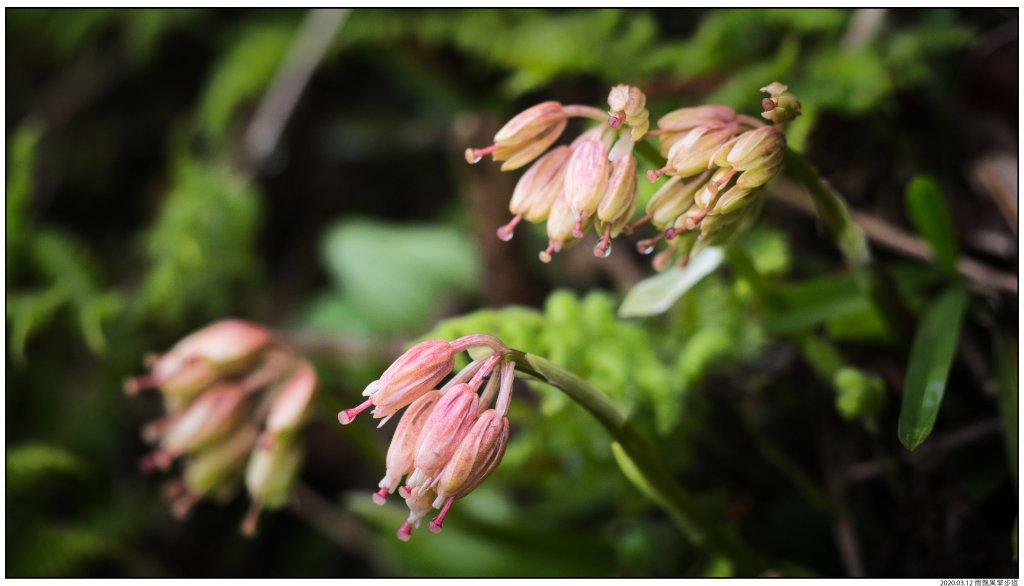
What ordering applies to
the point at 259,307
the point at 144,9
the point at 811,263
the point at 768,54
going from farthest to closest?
the point at 144,9 → the point at 259,307 → the point at 768,54 → the point at 811,263

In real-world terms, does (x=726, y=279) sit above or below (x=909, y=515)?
above

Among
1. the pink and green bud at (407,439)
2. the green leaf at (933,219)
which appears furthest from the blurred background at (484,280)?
the pink and green bud at (407,439)

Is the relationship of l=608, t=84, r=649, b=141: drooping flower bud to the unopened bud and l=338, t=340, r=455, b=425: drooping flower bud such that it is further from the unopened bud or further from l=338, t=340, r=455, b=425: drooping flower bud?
l=338, t=340, r=455, b=425: drooping flower bud

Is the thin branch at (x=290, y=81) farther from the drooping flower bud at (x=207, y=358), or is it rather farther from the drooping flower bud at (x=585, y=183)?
the drooping flower bud at (x=585, y=183)

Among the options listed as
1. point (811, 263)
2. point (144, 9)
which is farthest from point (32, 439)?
point (811, 263)

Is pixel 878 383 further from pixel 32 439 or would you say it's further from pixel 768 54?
pixel 32 439
